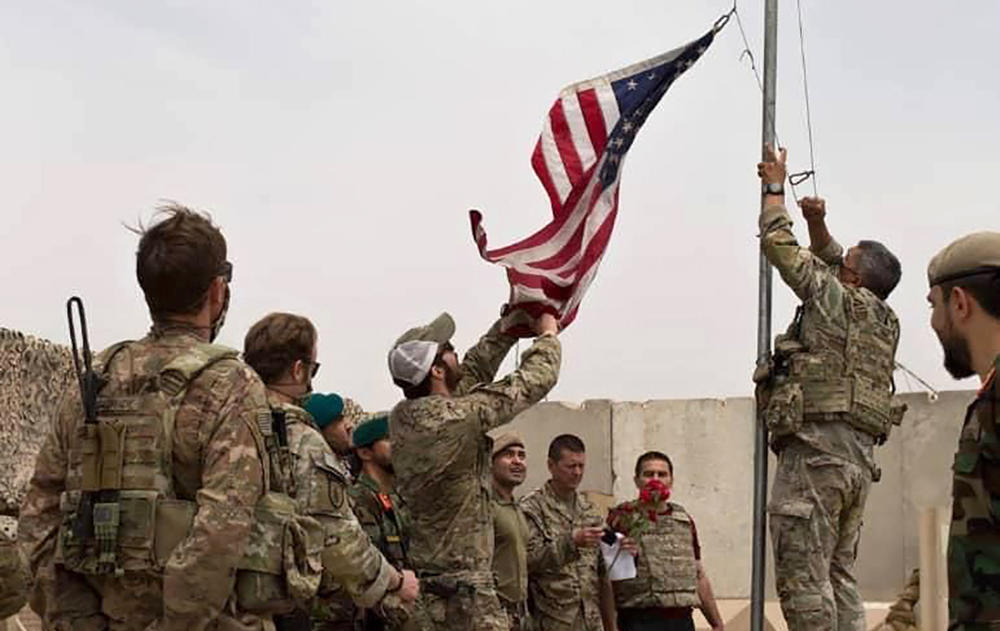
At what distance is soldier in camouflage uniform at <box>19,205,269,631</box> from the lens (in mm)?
4023

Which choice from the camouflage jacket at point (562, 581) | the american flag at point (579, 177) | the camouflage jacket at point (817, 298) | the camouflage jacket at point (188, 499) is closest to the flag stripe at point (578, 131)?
the american flag at point (579, 177)

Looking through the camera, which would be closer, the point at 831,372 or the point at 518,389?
the point at 518,389

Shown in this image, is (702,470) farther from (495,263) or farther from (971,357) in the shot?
(971,357)

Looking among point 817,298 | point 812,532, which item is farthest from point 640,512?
point 817,298

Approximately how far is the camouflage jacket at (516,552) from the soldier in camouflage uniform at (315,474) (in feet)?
6.87

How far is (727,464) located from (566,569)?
274 inches

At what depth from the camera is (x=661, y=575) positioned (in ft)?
29.0

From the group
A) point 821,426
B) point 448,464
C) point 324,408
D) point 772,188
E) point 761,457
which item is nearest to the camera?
point 448,464

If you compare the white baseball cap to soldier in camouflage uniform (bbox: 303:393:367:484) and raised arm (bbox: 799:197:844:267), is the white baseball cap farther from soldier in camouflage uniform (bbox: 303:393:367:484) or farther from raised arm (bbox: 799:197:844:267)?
raised arm (bbox: 799:197:844:267)

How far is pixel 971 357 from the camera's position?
3.77 m

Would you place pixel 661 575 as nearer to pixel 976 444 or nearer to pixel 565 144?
pixel 565 144

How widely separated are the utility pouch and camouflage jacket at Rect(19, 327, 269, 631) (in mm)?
3851

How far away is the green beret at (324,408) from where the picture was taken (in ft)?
22.3

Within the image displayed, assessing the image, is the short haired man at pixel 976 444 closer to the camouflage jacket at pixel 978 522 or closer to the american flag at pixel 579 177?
the camouflage jacket at pixel 978 522
